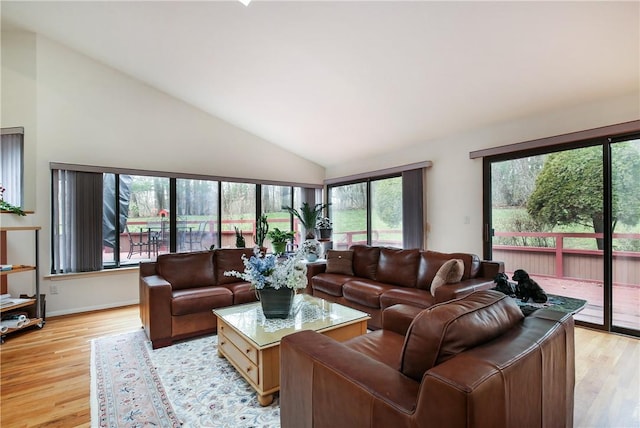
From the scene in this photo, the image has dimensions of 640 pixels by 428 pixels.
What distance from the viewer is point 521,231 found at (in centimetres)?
379

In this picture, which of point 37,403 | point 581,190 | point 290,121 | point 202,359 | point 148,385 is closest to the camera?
point 37,403

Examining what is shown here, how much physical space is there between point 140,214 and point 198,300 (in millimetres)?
2407

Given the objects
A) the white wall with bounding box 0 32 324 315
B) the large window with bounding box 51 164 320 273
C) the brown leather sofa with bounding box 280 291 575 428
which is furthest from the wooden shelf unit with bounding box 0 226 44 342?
the brown leather sofa with bounding box 280 291 575 428

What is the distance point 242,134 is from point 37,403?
14.9ft

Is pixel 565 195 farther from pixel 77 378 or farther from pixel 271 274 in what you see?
pixel 77 378

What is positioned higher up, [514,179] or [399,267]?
[514,179]

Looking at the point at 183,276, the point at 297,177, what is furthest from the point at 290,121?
the point at 183,276

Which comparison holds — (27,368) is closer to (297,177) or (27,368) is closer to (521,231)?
(297,177)

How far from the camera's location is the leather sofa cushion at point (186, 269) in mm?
3484

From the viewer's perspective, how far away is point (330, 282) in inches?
156

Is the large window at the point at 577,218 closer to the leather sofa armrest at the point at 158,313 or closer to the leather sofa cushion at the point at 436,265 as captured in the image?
the leather sofa cushion at the point at 436,265

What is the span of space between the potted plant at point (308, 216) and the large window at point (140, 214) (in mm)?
382

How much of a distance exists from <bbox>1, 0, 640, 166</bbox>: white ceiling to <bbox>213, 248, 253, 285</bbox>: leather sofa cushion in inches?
89.4

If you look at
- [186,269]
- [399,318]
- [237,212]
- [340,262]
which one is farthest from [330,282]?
[237,212]
